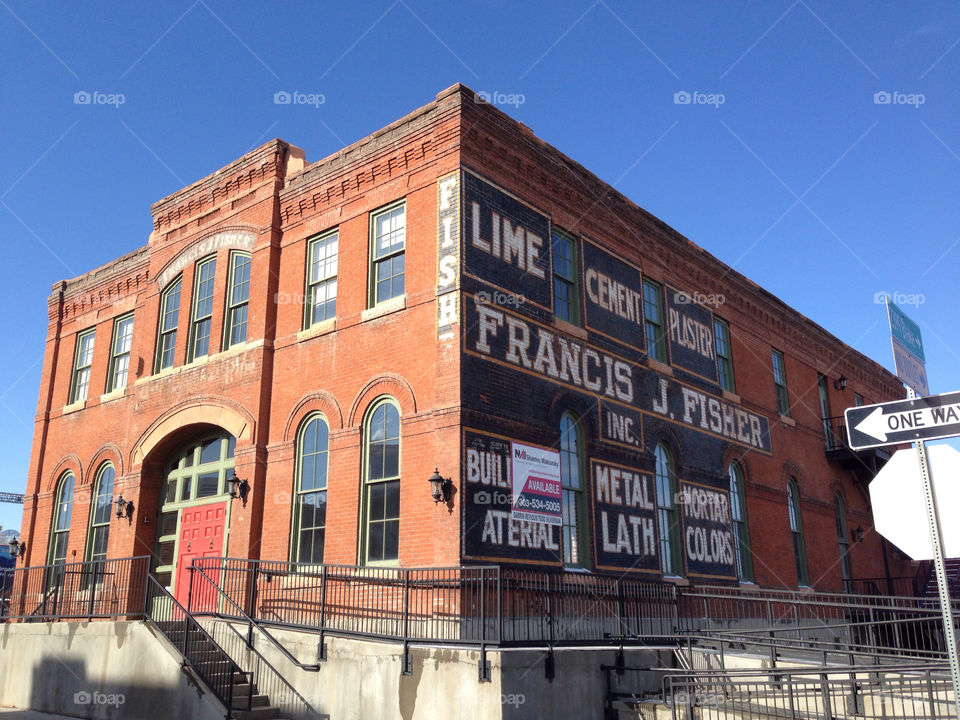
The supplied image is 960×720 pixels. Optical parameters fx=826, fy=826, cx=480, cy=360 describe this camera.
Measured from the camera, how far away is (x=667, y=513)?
1847 cm

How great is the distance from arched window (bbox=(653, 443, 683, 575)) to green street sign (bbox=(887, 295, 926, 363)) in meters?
11.5

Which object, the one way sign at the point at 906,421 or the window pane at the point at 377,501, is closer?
the one way sign at the point at 906,421

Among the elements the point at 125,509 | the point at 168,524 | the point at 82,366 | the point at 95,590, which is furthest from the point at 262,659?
the point at 82,366

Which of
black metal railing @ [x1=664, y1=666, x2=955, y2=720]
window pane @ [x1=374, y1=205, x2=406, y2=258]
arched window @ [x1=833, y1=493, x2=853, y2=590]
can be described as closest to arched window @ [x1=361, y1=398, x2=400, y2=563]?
window pane @ [x1=374, y1=205, x2=406, y2=258]

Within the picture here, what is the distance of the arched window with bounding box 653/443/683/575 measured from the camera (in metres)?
18.0

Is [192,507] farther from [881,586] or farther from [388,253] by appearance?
[881,586]

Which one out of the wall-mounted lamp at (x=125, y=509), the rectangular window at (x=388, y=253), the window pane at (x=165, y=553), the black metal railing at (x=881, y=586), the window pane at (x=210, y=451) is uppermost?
the rectangular window at (x=388, y=253)

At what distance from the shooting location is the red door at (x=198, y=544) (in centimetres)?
1652

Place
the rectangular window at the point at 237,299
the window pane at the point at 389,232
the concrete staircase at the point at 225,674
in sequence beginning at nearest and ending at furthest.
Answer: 1. the concrete staircase at the point at 225,674
2. the window pane at the point at 389,232
3. the rectangular window at the point at 237,299

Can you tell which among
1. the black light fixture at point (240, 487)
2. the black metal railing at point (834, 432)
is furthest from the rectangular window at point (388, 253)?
the black metal railing at point (834, 432)

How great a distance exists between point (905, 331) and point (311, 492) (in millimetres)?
11568

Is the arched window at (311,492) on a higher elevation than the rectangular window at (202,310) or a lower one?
lower

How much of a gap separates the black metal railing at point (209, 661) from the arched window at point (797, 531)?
16.2 m

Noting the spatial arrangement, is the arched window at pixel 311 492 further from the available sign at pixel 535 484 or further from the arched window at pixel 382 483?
the available sign at pixel 535 484
